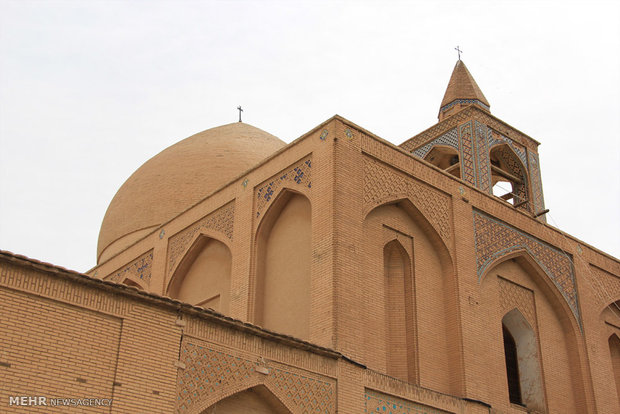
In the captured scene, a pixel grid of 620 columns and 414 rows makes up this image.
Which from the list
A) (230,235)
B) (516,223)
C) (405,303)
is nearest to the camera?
(405,303)

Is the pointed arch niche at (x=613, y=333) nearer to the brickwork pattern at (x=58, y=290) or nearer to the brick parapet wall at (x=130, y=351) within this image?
the brick parapet wall at (x=130, y=351)

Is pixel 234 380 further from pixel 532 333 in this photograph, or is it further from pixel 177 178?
pixel 177 178

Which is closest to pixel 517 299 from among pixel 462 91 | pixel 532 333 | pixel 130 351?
pixel 532 333

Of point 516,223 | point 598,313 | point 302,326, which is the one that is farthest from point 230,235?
point 598,313

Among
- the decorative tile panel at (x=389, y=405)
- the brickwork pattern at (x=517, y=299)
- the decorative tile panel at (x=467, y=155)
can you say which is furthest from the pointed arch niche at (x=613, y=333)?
the decorative tile panel at (x=389, y=405)

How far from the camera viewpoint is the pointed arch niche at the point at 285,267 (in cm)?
898

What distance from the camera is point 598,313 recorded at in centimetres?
1184

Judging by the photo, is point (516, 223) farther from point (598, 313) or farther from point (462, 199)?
point (598, 313)

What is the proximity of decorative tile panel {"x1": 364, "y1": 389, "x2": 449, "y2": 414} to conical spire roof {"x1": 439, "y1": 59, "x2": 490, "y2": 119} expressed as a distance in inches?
254

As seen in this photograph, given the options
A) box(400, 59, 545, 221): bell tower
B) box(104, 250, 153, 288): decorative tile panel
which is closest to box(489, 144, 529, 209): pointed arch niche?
box(400, 59, 545, 221): bell tower

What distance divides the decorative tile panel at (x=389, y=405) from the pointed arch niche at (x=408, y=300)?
0.40 m

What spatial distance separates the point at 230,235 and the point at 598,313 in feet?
18.5

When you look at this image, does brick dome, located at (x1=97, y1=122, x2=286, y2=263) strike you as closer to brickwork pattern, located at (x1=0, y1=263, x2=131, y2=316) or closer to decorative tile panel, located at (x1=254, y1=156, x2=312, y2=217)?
decorative tile panel, located at (x1=254, y1=156, x2=312, y2=217)

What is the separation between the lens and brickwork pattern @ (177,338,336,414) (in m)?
6.80
